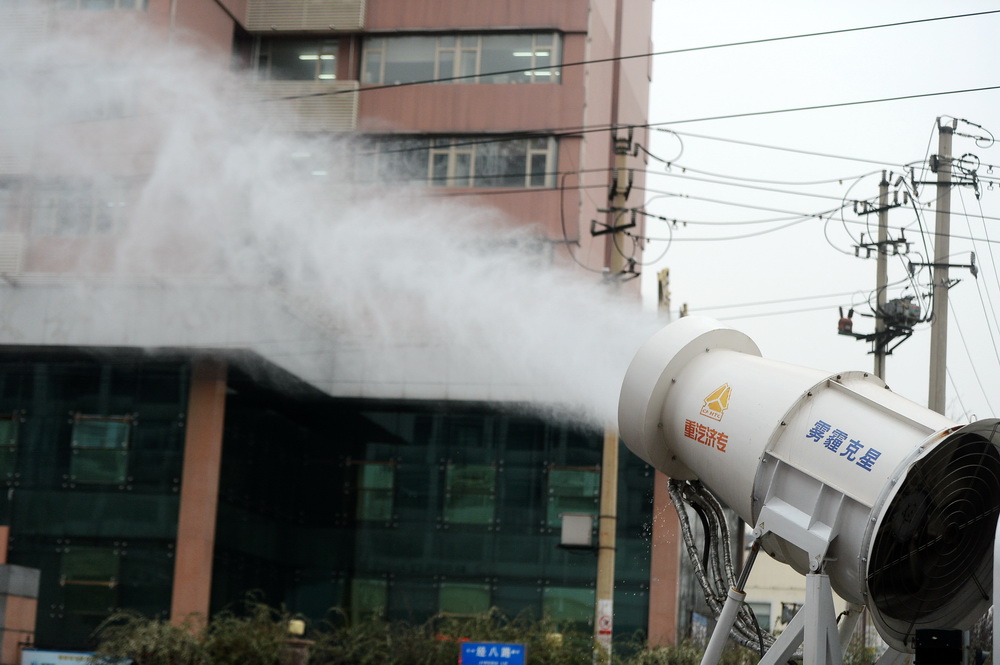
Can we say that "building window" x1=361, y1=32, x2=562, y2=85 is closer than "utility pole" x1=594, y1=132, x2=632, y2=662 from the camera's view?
No

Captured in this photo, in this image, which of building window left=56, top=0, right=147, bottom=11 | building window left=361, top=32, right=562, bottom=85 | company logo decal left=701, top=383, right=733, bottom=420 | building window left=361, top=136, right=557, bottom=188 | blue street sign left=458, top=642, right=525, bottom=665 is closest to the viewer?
company logo decal left=701, top=383, right=733, bottom=420

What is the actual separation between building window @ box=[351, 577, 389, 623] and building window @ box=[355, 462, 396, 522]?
5.13 ft

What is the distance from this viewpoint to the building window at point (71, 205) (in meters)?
31.9

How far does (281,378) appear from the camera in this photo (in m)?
29.9

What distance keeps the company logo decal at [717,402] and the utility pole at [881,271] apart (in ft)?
69.1

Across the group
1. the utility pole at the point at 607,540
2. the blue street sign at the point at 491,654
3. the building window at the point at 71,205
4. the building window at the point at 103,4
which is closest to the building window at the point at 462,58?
the building window at the point at 103,4

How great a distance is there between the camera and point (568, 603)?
98.0ft

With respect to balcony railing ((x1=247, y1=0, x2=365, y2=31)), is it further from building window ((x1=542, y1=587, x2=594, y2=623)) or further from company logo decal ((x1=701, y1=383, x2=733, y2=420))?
company logo decal ((x1=701, y1=383, x2=733, y2=420))

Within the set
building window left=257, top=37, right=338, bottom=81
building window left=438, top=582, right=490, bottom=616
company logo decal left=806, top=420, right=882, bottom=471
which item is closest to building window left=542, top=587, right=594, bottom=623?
building window left=438, top=582, right=490, bottom=616

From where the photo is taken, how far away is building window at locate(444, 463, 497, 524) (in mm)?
30531

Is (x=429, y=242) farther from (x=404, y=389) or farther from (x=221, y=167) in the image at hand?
(x=221, y=167)

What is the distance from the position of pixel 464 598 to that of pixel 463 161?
39.9 ft

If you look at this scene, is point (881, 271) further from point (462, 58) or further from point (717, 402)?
point (717, 402)

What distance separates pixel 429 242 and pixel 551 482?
6.72 m
